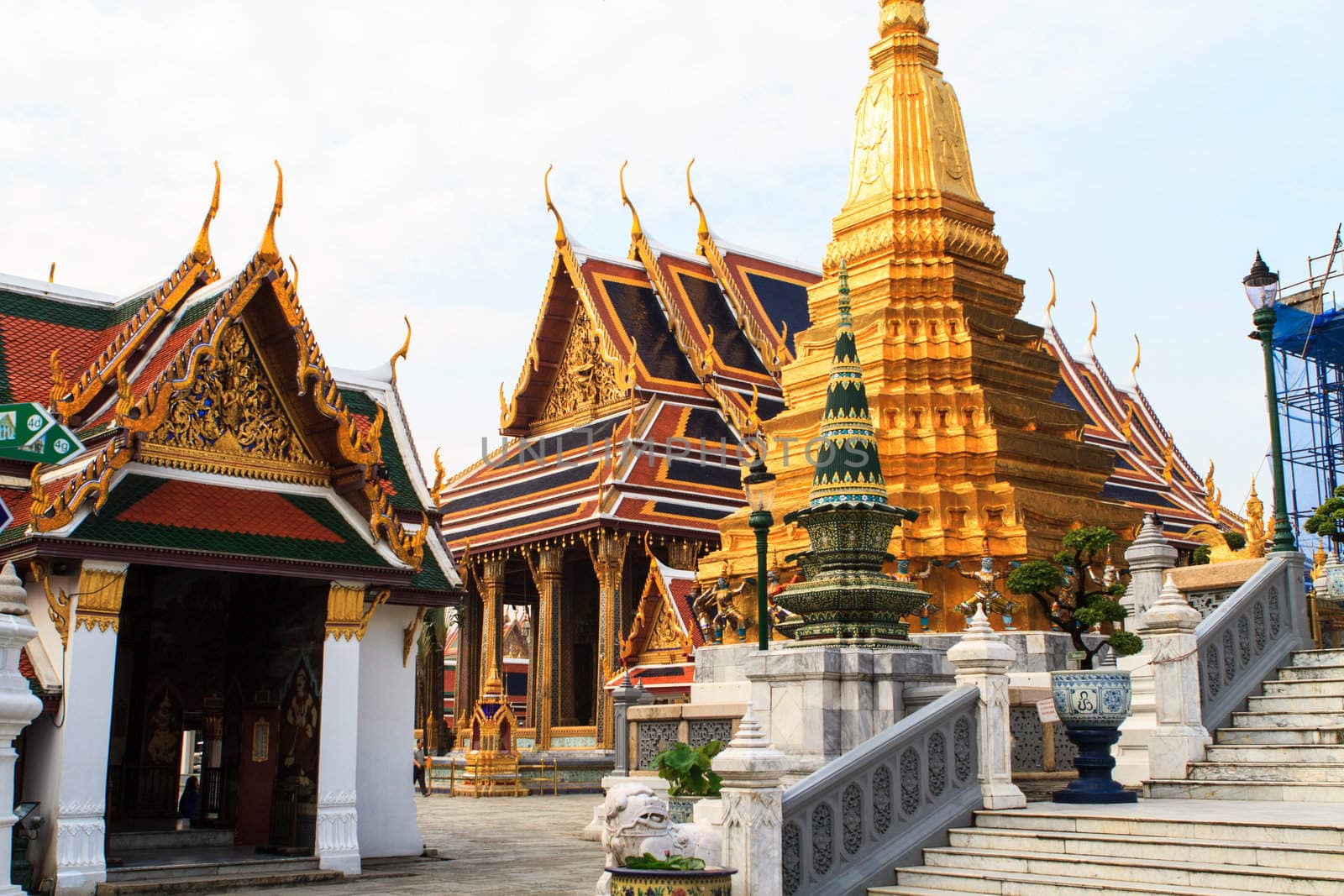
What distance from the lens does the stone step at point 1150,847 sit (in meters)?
6.77

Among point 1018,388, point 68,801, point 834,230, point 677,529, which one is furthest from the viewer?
point 677,529

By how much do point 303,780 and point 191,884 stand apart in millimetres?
1723

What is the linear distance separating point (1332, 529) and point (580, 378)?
19250mm

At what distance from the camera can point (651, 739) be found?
1288cm

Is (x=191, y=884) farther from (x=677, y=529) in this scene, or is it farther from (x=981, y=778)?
(x=677, y=529)

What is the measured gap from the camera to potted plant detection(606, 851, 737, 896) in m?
6.84

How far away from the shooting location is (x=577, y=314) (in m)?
31.5

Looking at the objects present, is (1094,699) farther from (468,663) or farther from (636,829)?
(468,663)

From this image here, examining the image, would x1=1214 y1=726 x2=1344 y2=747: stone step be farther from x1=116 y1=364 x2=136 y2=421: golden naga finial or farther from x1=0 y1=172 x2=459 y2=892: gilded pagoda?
x1=116 y1=364 x2=136 y2=421: golden naga finial

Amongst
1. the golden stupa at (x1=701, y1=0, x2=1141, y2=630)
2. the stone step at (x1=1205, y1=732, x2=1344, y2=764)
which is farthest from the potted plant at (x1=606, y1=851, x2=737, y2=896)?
the golden stupa at (x1=701, y1=0, x2=1141, y2=630)

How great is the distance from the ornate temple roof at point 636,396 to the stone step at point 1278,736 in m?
17.2

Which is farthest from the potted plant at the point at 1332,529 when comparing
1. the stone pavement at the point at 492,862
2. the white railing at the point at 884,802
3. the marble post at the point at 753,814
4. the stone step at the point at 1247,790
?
the marble post at the point at 753,814

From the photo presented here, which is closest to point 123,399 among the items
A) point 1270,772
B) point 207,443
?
point 207,443

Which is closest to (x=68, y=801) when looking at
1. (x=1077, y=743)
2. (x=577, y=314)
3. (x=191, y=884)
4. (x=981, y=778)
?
(x=191, y=884)
